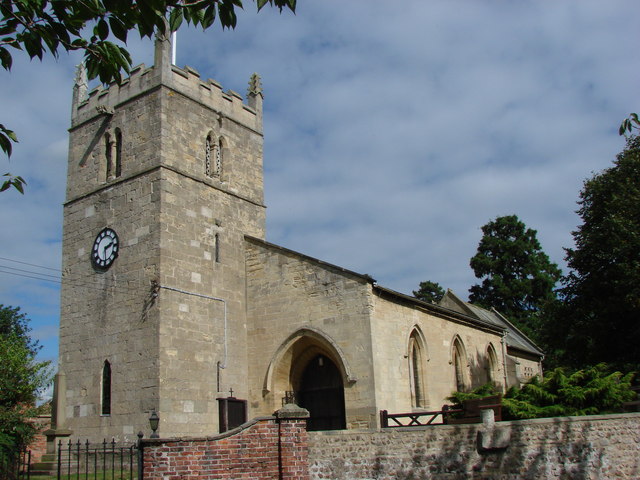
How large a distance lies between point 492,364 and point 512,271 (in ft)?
80.9

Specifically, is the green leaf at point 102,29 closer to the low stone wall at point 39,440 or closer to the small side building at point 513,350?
the low stone wall at point 39,440

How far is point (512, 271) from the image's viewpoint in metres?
53.4

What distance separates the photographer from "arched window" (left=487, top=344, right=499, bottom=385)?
97.5 ft

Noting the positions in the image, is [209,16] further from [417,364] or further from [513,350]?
[513,350]

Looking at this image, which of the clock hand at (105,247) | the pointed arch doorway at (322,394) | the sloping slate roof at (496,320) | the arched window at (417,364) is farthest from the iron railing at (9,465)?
the sloping slate roof at (496,320)

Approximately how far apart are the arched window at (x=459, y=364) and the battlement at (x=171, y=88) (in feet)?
39.1

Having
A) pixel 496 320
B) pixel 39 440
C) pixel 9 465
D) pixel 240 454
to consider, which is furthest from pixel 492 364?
pixel 9 465

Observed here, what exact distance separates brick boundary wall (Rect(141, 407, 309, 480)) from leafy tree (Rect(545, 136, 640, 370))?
1583 centimetres

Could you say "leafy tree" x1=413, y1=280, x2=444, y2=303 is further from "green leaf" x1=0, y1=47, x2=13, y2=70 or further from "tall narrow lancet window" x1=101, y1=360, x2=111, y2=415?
"green leaf" x1=0, y1=47, x2=13, y2=70

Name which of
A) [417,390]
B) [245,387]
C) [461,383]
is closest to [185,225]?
[245,387]

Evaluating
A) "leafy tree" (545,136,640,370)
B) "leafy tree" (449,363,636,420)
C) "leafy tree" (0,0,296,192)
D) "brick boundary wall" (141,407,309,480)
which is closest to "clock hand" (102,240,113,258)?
"brick boundary wall" (141,407,309,480)

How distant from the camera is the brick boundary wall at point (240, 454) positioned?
1352cm

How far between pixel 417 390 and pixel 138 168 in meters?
12.4

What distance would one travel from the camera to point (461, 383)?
2644cm
